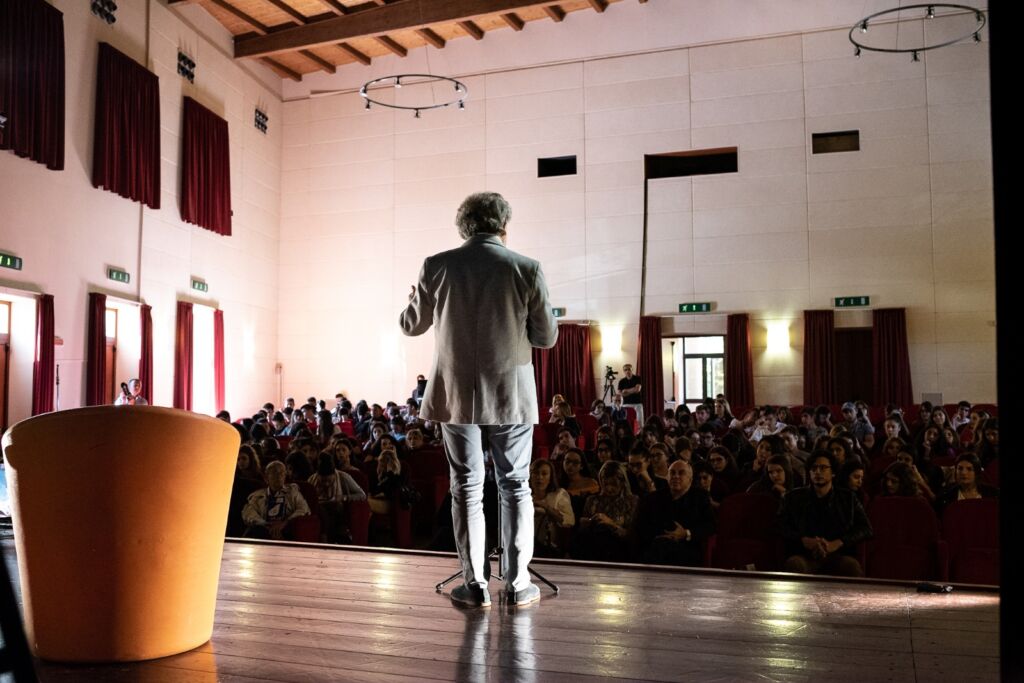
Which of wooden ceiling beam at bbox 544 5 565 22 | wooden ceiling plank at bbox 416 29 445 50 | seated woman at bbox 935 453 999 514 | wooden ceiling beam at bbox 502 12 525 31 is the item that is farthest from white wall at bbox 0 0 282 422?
seated woman at bbox 935 453 999 514

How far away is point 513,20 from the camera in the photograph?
51.5ft

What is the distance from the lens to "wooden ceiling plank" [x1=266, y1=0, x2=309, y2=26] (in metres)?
14.5

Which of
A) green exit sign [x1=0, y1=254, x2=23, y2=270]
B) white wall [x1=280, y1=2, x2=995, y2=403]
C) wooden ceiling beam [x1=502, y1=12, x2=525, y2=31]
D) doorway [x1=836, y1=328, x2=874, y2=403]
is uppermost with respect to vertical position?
wooden ceiling beam [x1=502, y1=12, x2=525, y2=31]

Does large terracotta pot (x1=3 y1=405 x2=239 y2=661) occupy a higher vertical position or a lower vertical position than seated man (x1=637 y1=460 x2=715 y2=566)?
higher

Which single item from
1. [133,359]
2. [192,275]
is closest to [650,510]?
[133,359]

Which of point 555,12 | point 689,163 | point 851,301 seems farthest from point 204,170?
point 851,301

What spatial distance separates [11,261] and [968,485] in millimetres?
11225

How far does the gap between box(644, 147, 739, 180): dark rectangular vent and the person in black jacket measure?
1168 cm

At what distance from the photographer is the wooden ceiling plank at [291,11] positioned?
47.6ft

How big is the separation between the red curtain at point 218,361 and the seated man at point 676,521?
11.9 m

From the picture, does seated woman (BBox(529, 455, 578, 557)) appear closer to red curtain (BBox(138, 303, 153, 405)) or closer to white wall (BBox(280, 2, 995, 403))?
red curtain (BBox(138, 303, 153, 405))

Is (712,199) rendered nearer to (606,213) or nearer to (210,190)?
(606,213)

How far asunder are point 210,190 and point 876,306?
1232 centimetres

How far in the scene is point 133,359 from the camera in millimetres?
13016
